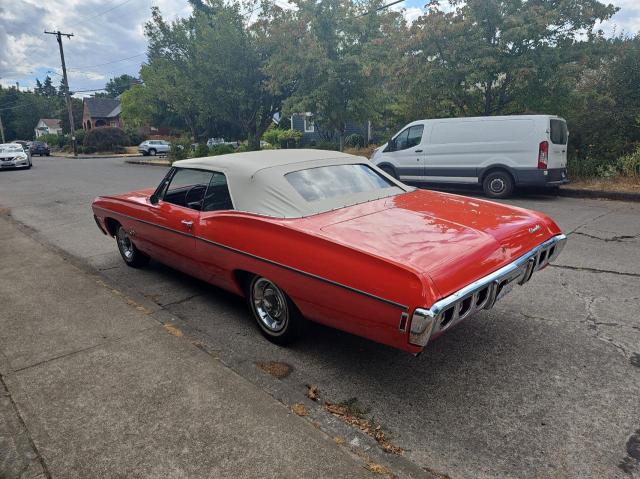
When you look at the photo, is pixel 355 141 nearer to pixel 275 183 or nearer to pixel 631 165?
pixel 631 165

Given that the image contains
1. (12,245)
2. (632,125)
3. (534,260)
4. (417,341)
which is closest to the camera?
(417,341)

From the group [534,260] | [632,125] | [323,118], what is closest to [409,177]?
[632,125]

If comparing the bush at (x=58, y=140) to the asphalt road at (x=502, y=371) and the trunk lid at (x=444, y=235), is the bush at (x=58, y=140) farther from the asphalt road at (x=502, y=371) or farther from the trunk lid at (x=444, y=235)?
the trunk lid at (x=444, y=235)

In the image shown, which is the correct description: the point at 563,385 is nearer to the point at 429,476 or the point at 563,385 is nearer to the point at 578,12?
the point at 429,476

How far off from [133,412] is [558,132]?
994 centimetres

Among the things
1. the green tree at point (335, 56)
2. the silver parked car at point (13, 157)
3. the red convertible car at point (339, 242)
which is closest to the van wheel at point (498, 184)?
the red convertible car at point (339, 242)

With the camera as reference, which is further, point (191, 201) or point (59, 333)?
point (191, 201)

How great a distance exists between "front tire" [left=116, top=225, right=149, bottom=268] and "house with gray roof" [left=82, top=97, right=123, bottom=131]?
70207 mm

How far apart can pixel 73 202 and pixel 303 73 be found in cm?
935

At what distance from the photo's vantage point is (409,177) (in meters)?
11.6

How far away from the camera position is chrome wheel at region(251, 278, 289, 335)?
3383 millimetres

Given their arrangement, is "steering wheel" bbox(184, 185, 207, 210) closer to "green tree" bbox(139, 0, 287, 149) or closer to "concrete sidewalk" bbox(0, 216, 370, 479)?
"concrete sidewalk" bbox(0, 216, 370, 479)

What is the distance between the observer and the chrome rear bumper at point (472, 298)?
2.31 metres

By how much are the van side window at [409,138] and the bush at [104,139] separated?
39.0 metres
